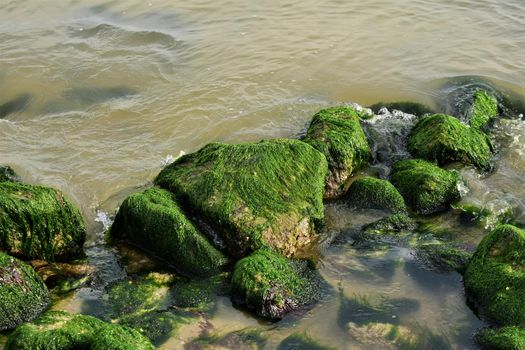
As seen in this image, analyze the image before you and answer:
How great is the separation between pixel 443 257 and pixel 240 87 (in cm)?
529

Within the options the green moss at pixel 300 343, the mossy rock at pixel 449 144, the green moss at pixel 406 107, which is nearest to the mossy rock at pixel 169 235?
the green moss at pixel 300 343

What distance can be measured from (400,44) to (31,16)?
7.94 m

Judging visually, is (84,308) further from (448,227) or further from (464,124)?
(464,124)

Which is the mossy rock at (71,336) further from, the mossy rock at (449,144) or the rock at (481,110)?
the rock at (481,110)

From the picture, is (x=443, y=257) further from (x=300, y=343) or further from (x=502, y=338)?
(x=300, y=343)

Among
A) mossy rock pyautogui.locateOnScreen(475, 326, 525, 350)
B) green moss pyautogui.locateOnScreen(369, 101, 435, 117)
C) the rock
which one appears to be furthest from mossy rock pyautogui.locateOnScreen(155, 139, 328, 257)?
the rock

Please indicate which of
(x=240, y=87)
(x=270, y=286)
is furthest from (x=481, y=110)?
(x=270, y=286)

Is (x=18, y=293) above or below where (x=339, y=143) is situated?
below

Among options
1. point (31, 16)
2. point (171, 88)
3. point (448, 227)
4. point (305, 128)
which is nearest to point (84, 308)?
point (448, 227)

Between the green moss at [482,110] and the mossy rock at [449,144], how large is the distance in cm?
62

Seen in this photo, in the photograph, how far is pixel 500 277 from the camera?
5.84m

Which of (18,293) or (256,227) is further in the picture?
(256,227)

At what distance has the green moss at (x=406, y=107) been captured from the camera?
9.91 meters

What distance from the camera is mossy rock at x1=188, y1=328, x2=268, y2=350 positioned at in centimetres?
542
